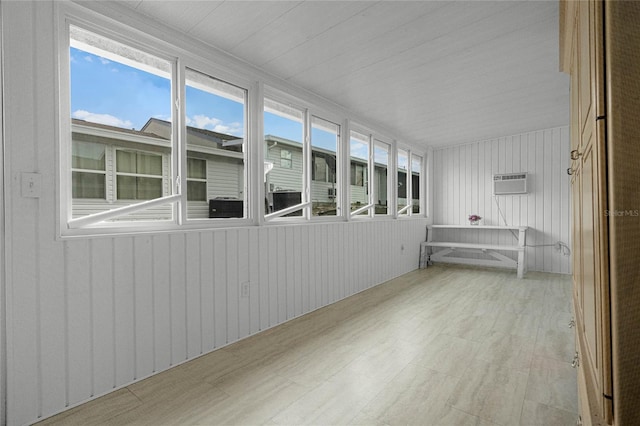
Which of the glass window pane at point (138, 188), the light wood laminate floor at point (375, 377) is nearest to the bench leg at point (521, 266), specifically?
the light wood laminate floor at point (375, 377)

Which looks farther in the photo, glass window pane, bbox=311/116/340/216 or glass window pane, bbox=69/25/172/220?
glass window pane, bbox=311/116/340/216

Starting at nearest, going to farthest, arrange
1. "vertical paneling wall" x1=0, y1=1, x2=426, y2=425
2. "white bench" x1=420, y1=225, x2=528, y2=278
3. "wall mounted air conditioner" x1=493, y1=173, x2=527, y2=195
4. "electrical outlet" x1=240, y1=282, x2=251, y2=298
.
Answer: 1. "vertical paneling wall" x1=0, y1=1, x2=426, y2=425
2. "electrical outlet" x1=240, y1=282, x2=251, y2=298
3. "white bench" x1=420, y1=225, x2=528, y2=278
4. "wall mounted air conditioner" x1=493, y1=173, x2=527, y2=195

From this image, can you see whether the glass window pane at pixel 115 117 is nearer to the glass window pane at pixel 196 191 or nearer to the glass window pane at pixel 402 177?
the glass window pane at pixel 196 191

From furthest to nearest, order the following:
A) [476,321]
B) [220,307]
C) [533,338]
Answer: [476,321] < [533,338] < [220,307]

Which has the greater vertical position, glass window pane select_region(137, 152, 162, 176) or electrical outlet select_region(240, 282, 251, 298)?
glass window pane select_region(137, 152, 162, 176)

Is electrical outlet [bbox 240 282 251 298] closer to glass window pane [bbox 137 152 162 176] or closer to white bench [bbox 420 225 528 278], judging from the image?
glass window pane [bbox 137 152 162 176]

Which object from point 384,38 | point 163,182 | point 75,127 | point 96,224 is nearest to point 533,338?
point 384,38

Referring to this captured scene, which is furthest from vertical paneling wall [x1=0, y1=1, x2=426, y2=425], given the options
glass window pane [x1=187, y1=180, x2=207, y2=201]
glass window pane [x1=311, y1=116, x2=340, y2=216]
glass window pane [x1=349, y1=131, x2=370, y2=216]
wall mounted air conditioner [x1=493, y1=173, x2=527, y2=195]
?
wall mounted air conditioner [x1=493, y1=173, x2=527, y2=195]

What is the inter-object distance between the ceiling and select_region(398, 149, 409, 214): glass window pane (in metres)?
1.64

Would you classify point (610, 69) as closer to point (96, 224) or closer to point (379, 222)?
point (96, 224)

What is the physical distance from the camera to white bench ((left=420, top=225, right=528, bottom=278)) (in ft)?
16.4

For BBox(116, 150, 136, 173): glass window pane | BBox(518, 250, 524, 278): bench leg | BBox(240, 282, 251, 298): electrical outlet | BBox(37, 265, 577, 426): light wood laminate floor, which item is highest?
BBox(116, 150, 136, 173): glass window pane

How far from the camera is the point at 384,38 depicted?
7.53 ft

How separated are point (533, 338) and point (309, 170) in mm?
2529
